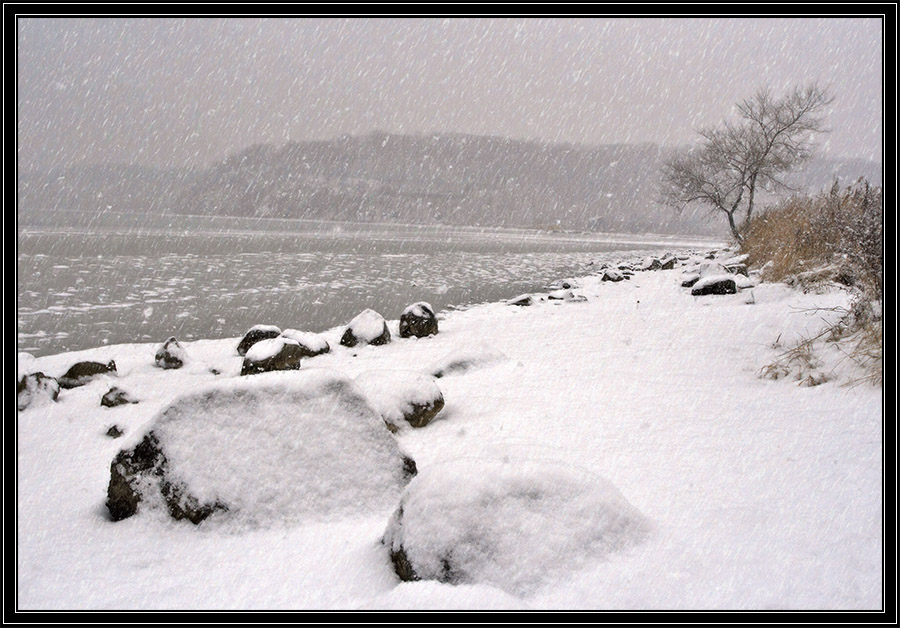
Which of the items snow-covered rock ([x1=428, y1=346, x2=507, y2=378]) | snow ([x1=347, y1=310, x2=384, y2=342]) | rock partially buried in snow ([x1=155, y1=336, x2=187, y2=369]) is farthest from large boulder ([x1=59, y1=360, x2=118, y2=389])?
snow-covered rock ([x1=428, y1=346, x2=507, y2=378])

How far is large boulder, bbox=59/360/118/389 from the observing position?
7.74m

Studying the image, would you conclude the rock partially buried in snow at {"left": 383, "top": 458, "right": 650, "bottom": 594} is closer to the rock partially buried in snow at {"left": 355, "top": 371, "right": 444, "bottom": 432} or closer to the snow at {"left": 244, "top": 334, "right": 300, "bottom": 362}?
the rock partially buried in snow at {"left": 355, "top": 371, "right": 444, "bottom": 432}

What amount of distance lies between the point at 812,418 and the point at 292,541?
4002 millimetres

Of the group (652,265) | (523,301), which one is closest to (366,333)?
(523,301)

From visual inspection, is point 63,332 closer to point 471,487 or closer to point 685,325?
point 471,487

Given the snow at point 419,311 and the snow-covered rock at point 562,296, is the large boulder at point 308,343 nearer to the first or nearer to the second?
the snow at point 419,311

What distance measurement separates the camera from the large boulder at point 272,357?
25.8 feet

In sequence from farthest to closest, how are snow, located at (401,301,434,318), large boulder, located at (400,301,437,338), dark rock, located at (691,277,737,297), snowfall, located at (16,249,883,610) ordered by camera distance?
dark rock, located at (691,277,737,297) → snow, located at (401,301,434,318) → large boulder, located at (400,301,437,338) → snowfall, located at (16,249,883,610)

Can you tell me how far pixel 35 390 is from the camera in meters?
6.88

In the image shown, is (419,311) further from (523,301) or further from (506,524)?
(506,524)

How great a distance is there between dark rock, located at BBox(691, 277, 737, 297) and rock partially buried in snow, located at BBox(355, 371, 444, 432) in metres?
9.68

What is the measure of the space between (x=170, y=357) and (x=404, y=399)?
18.7ft

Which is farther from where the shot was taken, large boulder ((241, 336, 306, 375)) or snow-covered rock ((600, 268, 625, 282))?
snow-covered rock ((600, 268, 625, 282))

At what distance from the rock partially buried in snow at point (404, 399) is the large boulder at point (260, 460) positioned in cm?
130
